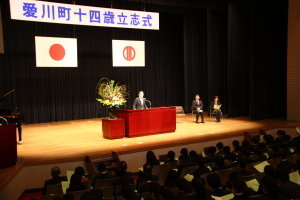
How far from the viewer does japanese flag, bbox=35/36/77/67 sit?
9258 millimetres

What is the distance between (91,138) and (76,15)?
11.0 ft

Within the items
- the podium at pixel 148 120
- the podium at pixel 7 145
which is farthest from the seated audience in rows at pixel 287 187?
the podium at pixel 148 120

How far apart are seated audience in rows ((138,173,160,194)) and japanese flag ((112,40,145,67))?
272 inches

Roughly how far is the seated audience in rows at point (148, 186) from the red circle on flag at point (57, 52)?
6.48m

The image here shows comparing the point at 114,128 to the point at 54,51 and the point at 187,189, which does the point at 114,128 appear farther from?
the point at 187,189

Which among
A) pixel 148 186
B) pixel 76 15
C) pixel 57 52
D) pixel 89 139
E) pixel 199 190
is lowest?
pixel 89 139

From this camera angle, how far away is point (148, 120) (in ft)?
28.5

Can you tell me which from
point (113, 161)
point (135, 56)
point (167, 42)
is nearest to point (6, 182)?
point (113, 161)

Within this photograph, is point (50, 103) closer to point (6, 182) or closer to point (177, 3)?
point (177, 3)

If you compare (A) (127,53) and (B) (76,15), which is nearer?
(B) (76,15)

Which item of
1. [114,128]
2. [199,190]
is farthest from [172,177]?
[114,128]

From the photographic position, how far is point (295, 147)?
5.98 metres

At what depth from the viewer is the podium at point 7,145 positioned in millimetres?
5391

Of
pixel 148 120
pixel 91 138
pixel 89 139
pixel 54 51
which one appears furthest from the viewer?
pixel 54 51
